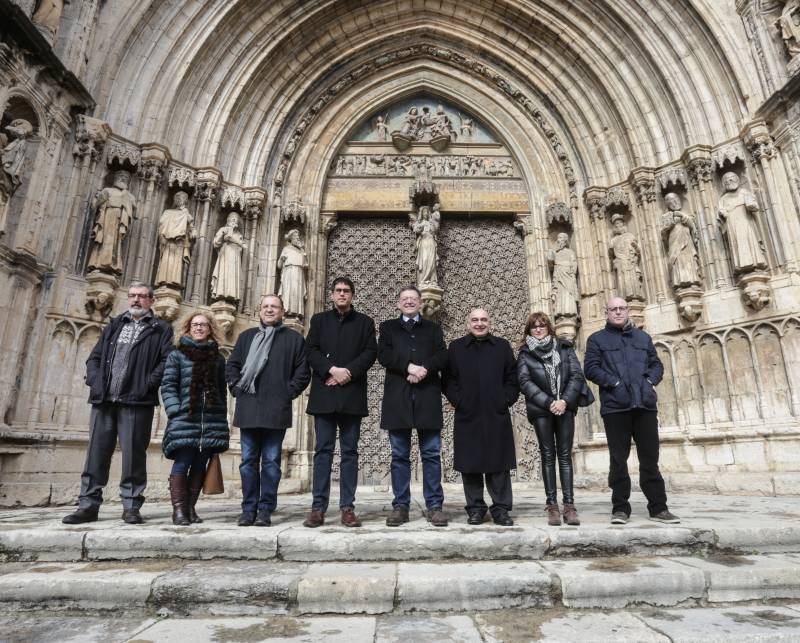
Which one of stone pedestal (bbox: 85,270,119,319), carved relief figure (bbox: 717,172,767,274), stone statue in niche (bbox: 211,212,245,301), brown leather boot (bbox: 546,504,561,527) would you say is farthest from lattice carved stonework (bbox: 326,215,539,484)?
brown leather boot (bbox: 546,504,561,527)

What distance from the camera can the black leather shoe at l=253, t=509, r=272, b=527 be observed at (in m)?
3.71

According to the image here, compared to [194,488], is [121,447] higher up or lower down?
higher up

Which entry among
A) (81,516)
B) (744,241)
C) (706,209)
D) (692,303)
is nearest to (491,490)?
(81,516)

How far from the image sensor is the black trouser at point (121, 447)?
4082mm

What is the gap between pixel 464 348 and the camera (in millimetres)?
4219

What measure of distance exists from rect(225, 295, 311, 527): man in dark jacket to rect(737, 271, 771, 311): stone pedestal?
660 cm

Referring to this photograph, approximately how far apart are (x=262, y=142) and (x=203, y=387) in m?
6.91

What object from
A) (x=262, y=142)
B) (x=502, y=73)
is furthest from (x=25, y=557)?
(x=502, y=73)

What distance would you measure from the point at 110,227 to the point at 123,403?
4283mm

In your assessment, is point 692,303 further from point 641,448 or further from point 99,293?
point 99,293

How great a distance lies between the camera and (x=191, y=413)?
396 centimetres

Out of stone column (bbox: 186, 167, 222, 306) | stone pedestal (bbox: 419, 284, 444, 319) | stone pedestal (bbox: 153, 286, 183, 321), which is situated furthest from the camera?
stone pedestal (bbox: 419, 284, 444, 319)

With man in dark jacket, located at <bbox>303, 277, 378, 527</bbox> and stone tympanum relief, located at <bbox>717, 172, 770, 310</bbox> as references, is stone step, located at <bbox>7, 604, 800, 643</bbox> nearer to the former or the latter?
man in dark jacket, located at <bbox>303, 277, 378, 527</bbox>

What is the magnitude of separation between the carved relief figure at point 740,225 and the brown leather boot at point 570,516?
18.7ft
